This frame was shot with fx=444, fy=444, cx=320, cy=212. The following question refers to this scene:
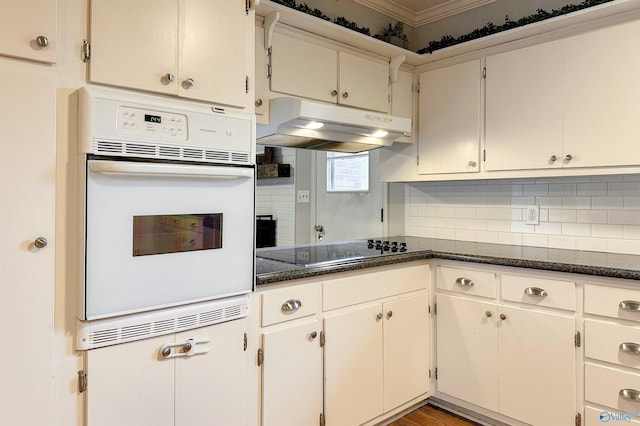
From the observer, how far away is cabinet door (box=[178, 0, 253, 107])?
1.50m

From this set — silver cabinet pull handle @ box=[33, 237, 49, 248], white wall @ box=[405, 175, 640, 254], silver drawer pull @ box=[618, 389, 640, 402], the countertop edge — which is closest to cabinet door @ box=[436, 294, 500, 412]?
the countertop edge

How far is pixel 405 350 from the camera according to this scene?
2420 mm

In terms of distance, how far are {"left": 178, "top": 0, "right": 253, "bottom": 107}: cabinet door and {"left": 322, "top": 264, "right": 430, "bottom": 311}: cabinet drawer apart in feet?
3.12

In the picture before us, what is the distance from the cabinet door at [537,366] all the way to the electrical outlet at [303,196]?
1622 mm

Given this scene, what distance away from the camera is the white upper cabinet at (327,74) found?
2.27 metres

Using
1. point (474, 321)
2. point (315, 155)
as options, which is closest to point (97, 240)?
point (474, 321)

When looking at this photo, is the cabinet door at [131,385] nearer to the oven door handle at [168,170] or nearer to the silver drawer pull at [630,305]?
the oven door handle at [168,170]

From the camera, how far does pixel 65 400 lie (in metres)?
1.30

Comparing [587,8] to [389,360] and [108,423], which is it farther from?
[108,423]

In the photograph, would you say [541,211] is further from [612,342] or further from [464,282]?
[612,342]

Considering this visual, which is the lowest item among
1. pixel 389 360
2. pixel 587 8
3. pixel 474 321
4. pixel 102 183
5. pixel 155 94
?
pixel 389 360

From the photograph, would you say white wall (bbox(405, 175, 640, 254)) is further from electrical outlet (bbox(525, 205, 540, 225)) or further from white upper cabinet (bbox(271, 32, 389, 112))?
white upper cabinet (bbox(271, 32, 389, 112))

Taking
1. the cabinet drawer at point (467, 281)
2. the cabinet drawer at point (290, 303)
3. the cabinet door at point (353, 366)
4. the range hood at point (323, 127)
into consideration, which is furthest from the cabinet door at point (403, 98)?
the cabinet drawer at point (290, 303)

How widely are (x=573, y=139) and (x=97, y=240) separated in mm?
2280
